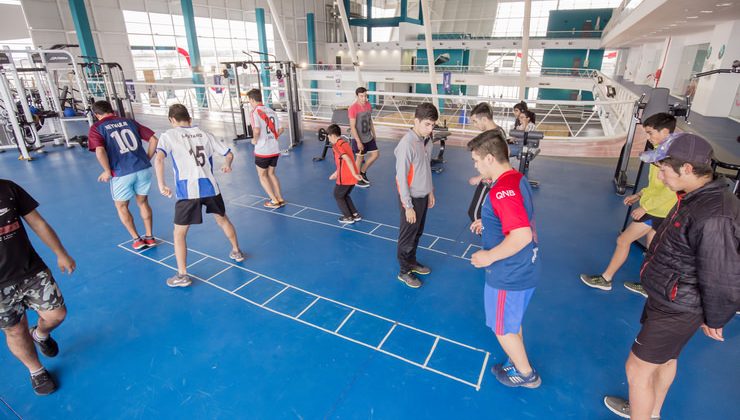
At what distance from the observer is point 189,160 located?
11.2 feet

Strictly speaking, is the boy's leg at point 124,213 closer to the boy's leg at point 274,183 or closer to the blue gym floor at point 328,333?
the blue gym floor at point 328,333

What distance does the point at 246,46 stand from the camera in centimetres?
2672

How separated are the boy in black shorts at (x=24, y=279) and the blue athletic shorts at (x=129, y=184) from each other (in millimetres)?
1796

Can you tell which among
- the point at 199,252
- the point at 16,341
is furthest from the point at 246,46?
the point at 16,341

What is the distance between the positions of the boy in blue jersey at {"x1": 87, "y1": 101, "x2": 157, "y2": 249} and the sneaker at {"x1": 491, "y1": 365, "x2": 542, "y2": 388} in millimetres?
3906

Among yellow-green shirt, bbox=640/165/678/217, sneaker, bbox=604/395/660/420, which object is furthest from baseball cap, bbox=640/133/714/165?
sneaker, bbox=604/395/660/420

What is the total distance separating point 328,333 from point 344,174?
239 centimetres

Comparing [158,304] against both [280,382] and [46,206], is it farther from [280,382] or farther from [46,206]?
[46,206]

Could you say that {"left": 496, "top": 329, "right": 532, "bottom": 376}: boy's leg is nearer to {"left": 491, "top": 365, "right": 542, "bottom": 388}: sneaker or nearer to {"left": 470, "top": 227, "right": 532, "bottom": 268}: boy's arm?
{"left": 491, "top": 365, "right": 542, "bottom": 388}: sneaker

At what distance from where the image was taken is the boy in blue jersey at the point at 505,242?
1.87 m

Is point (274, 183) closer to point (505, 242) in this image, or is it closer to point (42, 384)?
point (42, 384)

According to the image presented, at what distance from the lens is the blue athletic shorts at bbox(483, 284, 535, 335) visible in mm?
2168

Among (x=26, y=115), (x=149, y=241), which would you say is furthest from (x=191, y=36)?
(x=149, y=241)

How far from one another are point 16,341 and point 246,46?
28.3 m
